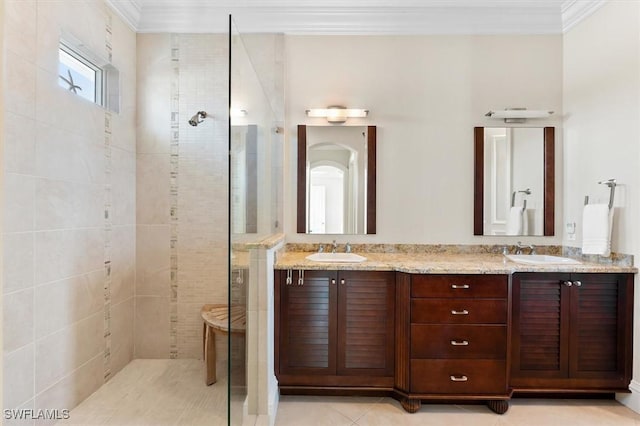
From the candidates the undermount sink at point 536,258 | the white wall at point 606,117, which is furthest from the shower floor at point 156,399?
the white wall at point 606,117

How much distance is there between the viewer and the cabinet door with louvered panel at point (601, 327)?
2072 mm

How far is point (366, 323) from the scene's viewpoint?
2096 mm

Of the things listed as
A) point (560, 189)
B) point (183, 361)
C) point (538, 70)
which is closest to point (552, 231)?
point (560, 189)

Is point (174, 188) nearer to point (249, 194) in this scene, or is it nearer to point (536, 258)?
point (249, 194)

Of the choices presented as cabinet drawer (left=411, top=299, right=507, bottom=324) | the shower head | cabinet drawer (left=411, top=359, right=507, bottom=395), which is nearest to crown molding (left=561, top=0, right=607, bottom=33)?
cabinet drawer (left=411, top=299, right=507, bottom=324)

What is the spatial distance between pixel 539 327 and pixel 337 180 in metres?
1.66

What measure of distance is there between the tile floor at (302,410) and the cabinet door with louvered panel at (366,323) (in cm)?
24

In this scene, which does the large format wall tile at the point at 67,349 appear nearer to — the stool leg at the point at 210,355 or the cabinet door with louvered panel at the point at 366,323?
the stool leg at the point at 210,355

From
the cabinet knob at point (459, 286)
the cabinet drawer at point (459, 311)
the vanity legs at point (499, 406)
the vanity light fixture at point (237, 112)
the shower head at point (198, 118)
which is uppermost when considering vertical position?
the shower head at point (198, 118)

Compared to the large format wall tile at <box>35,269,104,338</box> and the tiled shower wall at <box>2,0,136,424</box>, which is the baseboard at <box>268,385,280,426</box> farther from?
the large format wall tile at <box>35,269,104,338</box>

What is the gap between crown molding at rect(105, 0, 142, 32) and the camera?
2268mm

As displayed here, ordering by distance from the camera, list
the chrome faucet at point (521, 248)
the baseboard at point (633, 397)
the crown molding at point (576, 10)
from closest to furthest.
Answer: the baseboard at point (633, 397) < the crown molding at point (576, 10) < the chrome faucet at point (521, 248)

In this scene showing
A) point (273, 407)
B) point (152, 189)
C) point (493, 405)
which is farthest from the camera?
point (152, 189)

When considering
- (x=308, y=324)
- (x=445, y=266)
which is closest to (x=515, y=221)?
(x=445, y=266)
